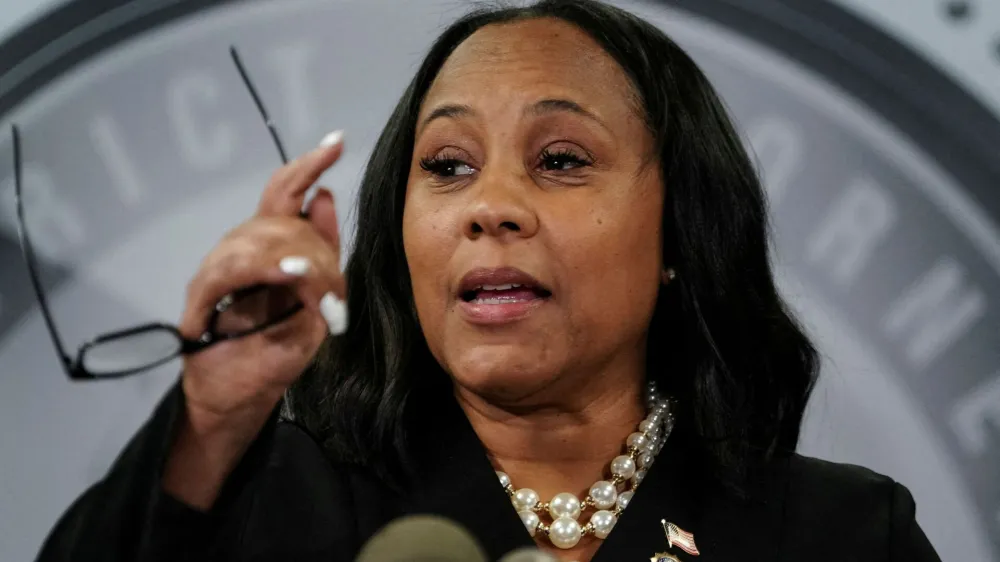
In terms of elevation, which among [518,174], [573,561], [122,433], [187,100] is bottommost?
[573,561]

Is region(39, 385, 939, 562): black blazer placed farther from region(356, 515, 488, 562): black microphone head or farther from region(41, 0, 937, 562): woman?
region(356, 515, 488, 562): black microphone head

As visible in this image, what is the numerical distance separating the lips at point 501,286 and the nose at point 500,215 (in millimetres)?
40

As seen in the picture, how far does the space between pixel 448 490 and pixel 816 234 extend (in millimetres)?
775

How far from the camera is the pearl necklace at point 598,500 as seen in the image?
3.98ft

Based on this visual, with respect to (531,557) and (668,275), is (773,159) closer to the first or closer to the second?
(668,275)

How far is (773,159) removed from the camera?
171 centimetres

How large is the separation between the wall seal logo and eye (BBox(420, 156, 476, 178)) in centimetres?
38

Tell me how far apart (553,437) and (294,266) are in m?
0.53

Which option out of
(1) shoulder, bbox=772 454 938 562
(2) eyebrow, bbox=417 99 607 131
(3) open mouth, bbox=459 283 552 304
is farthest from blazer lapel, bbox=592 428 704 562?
(2) eyebrow, bbox=417 99 607 131

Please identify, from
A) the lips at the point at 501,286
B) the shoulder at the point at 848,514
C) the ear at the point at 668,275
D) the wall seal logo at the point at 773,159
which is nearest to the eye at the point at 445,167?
the lips at the point at 501,286

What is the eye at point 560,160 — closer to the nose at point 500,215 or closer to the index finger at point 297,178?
the nose at point 500,215

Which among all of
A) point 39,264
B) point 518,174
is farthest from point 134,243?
point 518,174

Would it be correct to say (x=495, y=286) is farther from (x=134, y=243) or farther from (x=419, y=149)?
(x=134, y=243)

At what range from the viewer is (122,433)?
155 cm
